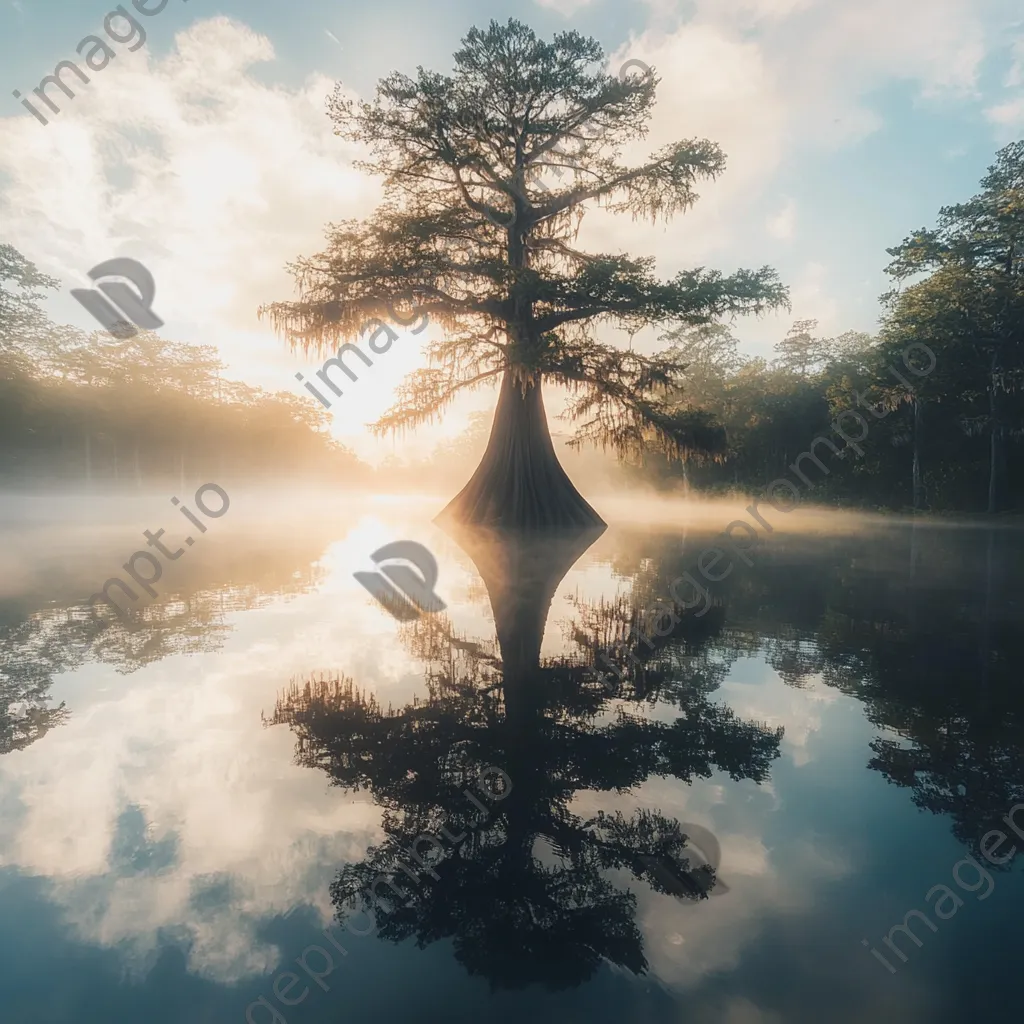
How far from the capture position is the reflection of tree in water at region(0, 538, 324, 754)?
4109 millimetres

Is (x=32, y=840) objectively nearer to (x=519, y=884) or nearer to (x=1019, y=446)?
(x=519, y=884)

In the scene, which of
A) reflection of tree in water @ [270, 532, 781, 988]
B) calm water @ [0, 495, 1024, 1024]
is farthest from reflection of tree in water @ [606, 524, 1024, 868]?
reflection of tree in water @ [270, 532, 781, 988]

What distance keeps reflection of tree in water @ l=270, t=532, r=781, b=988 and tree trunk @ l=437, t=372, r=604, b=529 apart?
A: 43.9ft

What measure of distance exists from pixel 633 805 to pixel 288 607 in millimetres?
5385

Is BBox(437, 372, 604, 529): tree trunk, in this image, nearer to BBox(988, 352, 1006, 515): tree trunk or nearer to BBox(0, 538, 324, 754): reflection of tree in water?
BBox(0, 538, 324, 754): reflection of tree in water

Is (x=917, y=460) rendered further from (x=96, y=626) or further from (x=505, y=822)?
(x=96, y=626)

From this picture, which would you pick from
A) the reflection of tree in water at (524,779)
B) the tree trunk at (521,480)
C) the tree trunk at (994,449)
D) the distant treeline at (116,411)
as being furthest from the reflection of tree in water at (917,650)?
the distant treeline at (116,411)

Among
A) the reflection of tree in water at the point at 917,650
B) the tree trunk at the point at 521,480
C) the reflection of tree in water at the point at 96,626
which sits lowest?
the reflection of tree in water at the point at 96,626

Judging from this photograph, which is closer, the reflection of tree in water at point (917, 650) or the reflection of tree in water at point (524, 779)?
the reflection of tree in water at point (524, 779)

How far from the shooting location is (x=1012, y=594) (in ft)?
26.9

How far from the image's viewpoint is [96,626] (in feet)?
20.3

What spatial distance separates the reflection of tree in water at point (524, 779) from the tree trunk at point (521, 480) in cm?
1338

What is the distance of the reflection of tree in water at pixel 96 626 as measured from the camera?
162 inches

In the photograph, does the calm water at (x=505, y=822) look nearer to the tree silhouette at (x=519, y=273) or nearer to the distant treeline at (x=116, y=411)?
the tree silhouette at (x=519, y=273)
